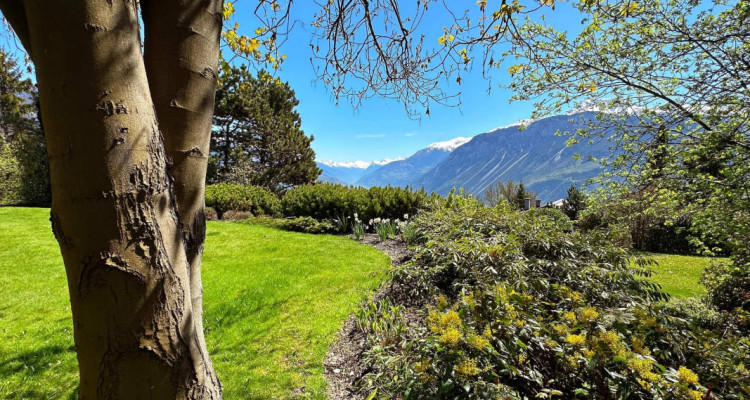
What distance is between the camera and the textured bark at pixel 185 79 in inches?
39.2

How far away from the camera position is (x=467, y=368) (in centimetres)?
151

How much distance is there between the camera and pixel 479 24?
97.7 inches

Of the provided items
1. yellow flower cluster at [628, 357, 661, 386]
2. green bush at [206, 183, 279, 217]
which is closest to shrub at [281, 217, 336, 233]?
green bush at [206, 183, 279, 217]

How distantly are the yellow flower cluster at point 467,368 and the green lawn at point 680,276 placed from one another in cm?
573

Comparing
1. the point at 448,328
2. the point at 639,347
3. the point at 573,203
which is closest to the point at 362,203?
the point at 448,328

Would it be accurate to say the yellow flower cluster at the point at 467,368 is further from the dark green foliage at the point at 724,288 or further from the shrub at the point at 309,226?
the shrub at the point at 309,226

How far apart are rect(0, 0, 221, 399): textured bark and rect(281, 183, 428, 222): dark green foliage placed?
31.0 ft

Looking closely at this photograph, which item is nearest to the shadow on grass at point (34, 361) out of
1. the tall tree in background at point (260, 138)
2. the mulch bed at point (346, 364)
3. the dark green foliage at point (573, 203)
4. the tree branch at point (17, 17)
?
the mulch bed at point (346, 364)

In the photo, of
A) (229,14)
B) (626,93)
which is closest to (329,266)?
(229,14)

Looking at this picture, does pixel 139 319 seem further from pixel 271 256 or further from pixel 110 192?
pixel 271 256

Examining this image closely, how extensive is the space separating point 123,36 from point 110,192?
0.45 m

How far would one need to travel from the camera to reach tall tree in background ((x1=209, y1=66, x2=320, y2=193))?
71.6 ft

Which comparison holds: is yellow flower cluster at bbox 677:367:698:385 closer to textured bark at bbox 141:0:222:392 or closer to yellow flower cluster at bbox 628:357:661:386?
yellow flower cluster at bbox 628:357:661:386

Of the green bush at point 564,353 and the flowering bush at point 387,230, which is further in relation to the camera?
the flowering bush at point 387,230
